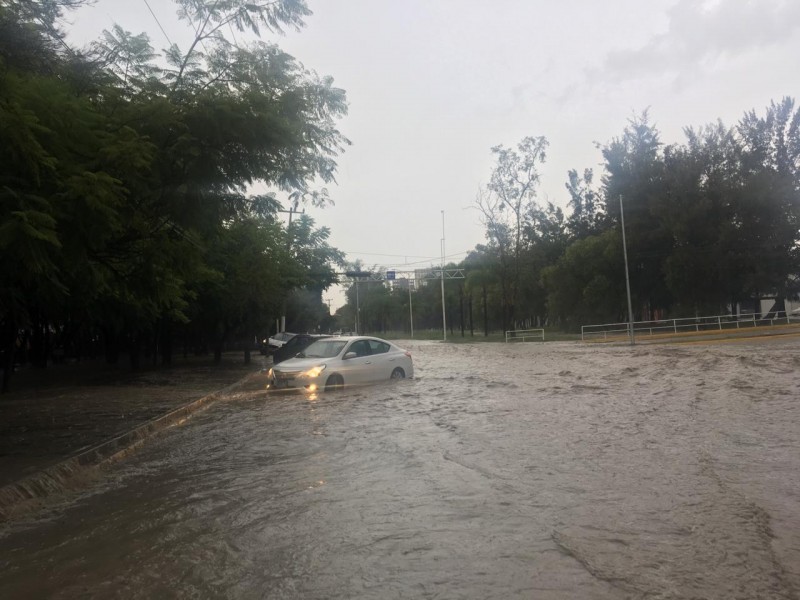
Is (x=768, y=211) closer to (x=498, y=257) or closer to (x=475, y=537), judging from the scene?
(x=498, y=257)

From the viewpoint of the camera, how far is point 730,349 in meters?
25.2

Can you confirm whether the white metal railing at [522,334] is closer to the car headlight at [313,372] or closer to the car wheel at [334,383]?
the car wheel at [334,383]

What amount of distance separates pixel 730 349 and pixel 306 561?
24198mm

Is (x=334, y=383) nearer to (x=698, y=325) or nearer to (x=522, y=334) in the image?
(x=698, y=325)

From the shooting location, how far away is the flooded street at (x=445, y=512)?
14.2 ft

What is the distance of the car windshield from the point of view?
16.9m

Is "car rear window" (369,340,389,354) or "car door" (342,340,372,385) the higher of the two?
"car rear window" (369,340,389,354)

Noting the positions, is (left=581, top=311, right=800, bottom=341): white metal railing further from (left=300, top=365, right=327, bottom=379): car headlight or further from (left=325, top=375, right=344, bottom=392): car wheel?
(left=300, top=365, right=327, bottom=379): car headlight

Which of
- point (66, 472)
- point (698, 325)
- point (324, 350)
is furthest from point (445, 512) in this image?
point (698, 325)

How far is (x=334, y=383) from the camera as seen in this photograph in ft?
52.4

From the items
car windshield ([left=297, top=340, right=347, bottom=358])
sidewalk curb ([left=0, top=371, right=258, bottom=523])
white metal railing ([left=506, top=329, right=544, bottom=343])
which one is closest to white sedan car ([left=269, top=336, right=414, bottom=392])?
car windshield ([left=297, top=340, right=347, bottom=358])

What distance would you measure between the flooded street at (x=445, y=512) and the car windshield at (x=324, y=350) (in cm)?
504

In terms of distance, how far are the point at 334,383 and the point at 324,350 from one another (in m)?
1.55

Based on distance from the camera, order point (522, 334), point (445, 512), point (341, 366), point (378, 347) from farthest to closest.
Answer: point (522, 334), point (378, 347), point (341, 366), point (445, 512)
